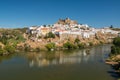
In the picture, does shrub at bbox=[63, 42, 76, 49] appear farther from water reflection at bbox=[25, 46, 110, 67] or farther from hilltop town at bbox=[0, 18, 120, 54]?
water reflection at bbox=[25, 46, 110, 67]

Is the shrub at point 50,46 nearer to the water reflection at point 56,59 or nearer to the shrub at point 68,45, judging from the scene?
the shrub at point 68,45

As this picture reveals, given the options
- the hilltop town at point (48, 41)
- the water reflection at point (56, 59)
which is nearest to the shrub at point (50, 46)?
the hilltop town at point (48, 41)

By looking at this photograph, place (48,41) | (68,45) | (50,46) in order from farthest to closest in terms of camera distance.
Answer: (48,41) → (68,45) → (50,46)

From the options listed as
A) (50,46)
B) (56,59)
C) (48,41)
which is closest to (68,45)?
(50,46)

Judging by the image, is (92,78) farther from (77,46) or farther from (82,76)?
(77,46)

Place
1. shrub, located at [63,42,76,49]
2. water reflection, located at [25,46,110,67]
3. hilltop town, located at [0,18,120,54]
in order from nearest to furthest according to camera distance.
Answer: water reflection, located at [25,46,110,67] < hilltop town, located at [0,18,120,54] < shrub, located at [63,42,76,49]

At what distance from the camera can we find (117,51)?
34.2 meters

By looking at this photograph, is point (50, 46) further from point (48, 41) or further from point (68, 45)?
point (48, 41)

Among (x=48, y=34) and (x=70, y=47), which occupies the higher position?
(x=48, y=34)

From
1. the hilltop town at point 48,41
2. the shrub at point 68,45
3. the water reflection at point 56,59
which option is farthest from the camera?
the shrub at point 68,45

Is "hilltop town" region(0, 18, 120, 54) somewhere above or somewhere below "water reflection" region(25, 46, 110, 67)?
above

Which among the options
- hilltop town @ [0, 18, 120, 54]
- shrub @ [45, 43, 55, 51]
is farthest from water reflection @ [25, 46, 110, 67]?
shrub @ [45, 43, 55, 51]

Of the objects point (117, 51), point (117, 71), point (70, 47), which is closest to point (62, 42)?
point (70, 47)

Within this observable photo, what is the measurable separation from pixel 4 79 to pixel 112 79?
38.6ft
